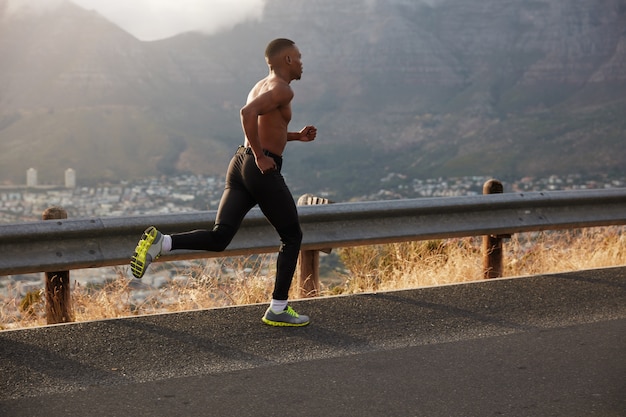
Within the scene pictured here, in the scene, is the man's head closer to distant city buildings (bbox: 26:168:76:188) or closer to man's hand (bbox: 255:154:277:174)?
man's hand (bbox: 255:154:277:174)

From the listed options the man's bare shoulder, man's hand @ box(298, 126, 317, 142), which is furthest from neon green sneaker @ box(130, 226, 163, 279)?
man's hand @ box(298, 126, 317, 142)

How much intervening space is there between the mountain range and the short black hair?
8252cm

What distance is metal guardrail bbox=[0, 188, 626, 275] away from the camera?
531 centimetres

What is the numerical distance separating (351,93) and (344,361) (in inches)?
6460

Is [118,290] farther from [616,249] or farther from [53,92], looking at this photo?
[53,92]

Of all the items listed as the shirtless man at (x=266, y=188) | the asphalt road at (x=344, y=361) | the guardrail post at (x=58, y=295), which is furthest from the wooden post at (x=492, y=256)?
the guardrail post at (x=58, y=295)

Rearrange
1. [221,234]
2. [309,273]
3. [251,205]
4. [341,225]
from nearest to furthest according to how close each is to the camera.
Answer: [221,234] → [251,205] → [341,225] → [309,273]

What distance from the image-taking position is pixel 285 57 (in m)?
5.18

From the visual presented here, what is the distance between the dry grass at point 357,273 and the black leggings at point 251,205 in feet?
3.47

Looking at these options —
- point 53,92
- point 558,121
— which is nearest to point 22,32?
point 53,92

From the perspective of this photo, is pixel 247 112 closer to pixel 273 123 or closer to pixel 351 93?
pixel 273 123

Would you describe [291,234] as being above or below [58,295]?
above

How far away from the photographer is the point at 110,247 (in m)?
5.52

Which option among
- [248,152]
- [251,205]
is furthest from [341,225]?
[248,152]
